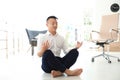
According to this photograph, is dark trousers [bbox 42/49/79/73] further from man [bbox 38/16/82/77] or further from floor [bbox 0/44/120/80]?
floor [bbox 0/44/120/80]

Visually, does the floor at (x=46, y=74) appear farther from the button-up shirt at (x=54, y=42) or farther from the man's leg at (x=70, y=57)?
the button-up shirt at (x=54, y=42)

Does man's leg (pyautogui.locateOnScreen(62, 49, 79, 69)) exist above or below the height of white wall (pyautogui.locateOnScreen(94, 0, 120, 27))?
below

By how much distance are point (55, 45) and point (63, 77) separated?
415 mm

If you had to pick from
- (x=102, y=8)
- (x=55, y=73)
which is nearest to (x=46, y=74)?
(x=55, y=73)

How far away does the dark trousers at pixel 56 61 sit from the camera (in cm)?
237

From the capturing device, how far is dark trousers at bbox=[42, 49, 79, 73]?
7.77ft

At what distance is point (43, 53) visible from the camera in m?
2.36

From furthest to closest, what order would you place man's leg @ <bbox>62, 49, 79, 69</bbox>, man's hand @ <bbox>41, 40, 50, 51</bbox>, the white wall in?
the white wall
man's leg @ <bbox>62, 49, 79, 69</bbox>
man's hand @ <bbox>41, 40, 50, 51</bbox>

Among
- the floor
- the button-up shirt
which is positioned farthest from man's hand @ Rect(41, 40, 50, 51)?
the floor

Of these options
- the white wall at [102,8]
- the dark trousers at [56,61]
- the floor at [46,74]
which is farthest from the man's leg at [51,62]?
the white wall at [102,8]

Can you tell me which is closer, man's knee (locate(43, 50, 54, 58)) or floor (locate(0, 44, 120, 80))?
man's knee (locate(43, 50, 54, 58))

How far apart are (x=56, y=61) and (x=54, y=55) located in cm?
14

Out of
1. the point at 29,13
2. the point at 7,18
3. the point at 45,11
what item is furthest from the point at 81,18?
the point at 7,18

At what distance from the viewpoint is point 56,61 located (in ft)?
7.84
